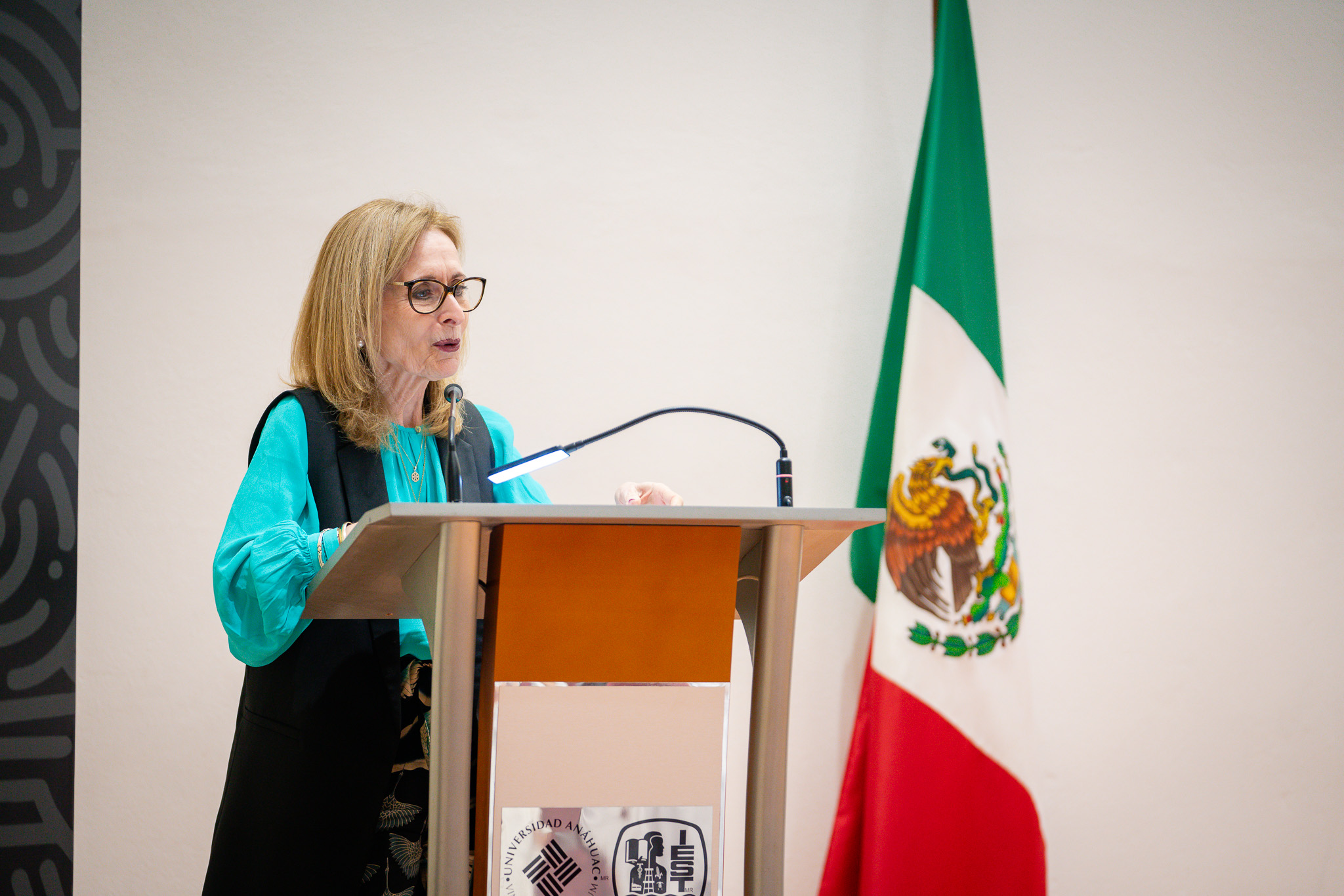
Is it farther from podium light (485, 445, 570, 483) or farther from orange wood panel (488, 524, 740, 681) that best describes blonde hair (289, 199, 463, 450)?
orange wood panel (488, 524, 740, 681)

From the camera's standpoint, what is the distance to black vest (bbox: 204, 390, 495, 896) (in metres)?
1.31

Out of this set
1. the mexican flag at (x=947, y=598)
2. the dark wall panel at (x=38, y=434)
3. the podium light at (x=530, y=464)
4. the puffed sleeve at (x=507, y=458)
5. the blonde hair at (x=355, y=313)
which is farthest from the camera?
the dark wall panel at (x=38, y=434)

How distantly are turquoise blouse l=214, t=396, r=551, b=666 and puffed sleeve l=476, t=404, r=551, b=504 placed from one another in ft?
0.45

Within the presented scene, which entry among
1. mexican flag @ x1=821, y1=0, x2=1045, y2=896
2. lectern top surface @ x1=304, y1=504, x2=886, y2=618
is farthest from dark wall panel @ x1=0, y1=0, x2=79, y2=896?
mexican flag @ x1=821, y1=0, x2=1045, y2=896

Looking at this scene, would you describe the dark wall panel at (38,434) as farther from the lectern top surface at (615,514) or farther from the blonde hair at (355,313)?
the lectern top surface at (615,514)

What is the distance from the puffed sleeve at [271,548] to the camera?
117 centimetres

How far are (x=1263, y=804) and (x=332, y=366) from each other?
2.77 metres

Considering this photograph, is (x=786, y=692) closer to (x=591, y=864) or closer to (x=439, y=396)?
(x=591, y=864)

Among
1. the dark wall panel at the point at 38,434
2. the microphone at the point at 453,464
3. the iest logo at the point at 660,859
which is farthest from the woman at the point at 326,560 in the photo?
the dark wall panel at the point at 38,434

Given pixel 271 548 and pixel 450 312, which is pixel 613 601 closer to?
pixel 271 548

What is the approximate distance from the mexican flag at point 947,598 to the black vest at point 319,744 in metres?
1.22

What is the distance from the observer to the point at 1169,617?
8.52 ft

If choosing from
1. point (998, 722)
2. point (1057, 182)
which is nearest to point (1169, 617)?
point (998, 722)

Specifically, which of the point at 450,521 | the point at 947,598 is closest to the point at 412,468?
the point at 450,521
